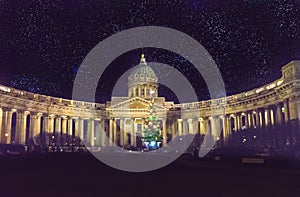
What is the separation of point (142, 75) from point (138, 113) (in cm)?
1937

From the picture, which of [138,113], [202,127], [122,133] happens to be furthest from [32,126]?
[202,127]

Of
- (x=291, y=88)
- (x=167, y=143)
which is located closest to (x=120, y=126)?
(x=167, y=143)

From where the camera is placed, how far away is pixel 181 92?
9150 cm

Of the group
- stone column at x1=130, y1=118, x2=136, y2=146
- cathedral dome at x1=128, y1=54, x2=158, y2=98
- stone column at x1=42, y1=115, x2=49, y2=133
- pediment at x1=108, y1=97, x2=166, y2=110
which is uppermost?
cathedral dome at x1=128, y1=54, x2=158, y2=98

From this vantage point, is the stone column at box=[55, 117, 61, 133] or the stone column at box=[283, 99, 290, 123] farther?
the stone column at box=[55, 117, 61, 133]

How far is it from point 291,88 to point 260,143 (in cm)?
1060

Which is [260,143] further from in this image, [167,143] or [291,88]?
[167,143]

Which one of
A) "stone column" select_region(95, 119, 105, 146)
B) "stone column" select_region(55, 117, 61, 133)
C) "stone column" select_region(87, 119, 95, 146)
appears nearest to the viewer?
"stone column" select_region(55, 117, 61, 133)

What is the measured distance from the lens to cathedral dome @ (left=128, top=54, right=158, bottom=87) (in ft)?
323

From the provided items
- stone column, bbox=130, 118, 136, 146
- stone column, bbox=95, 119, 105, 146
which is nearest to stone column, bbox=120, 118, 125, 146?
stone column, bbox=130, 118, 136, 146

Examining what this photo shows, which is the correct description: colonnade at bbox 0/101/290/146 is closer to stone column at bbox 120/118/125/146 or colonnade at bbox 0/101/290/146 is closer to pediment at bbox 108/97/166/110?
stone column at bbox 120/118/125/146

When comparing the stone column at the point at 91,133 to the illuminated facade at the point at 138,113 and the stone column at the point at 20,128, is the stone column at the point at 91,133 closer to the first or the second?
the illuminated facade at the point at 138,113

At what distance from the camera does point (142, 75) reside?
3888 inches

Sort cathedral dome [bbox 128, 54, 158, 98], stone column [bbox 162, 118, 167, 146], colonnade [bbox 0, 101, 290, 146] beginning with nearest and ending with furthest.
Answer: colonnade [bbox 0, 101, 290, 146] < stone column [bbox 162, 118, 167, 146] < cathedral dome [bbox 128, 54, 158, 98]
